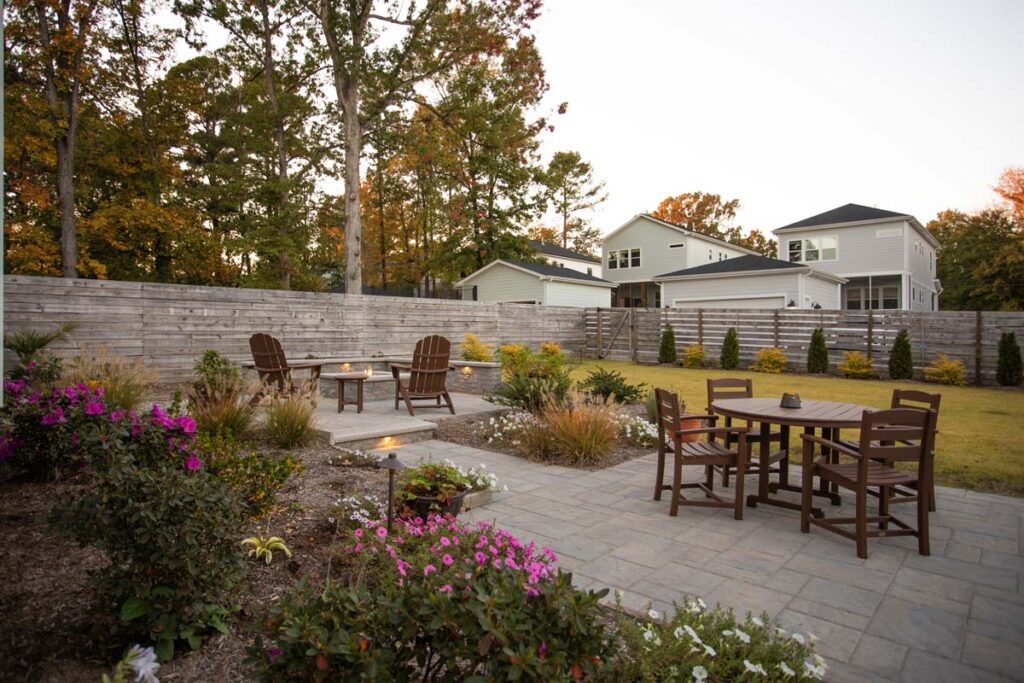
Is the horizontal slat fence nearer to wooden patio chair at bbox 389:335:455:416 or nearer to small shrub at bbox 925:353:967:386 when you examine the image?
wooden patio chair at bbox 389:335:455:416

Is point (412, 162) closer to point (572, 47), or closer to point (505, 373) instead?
point (572, 47)

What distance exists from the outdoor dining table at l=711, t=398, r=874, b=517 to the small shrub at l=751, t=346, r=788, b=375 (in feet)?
35.8

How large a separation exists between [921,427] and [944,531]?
896 millimetres

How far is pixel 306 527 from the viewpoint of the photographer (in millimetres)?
3299

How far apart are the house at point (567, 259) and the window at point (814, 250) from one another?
9794 mm

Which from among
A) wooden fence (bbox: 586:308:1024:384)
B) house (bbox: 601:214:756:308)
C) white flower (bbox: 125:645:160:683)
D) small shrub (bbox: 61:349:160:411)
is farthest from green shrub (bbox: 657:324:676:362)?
white flower (bbox: 125:645:160:683)

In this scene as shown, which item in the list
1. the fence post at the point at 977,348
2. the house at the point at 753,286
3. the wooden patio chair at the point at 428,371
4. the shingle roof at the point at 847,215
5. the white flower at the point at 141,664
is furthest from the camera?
the shingle roof at the point at 847,215

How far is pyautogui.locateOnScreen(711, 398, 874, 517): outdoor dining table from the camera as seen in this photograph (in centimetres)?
366

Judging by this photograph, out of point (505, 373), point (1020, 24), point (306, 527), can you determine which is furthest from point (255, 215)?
point (1020, 24)

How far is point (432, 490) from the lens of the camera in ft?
12.4

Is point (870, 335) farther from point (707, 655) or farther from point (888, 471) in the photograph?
point (707, 655)

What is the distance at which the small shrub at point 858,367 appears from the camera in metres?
13.5

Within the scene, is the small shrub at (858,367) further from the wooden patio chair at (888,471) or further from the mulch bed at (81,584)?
the mulch bed at (81,584)

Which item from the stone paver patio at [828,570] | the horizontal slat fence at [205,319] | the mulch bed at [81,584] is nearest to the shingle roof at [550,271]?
the horizontal slat fence at [205,319]
